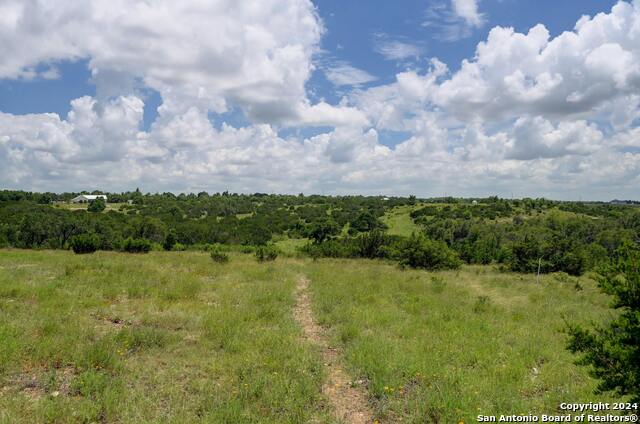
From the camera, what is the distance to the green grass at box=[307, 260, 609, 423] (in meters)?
6.29

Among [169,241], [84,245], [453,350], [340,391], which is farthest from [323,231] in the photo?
[340,391]

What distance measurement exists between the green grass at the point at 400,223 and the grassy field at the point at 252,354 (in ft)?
197

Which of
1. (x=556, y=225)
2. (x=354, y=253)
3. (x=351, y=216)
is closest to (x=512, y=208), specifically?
(x=556, y=225)

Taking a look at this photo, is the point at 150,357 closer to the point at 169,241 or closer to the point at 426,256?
the point at 426,256

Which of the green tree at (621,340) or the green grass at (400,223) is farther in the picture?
the green grass at (400,223)

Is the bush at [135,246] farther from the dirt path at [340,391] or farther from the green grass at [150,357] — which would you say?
the dirt path at [340,391]

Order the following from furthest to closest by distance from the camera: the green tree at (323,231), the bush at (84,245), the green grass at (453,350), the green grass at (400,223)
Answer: the green grass at (400,223) → the green tree at (323,231) → the bush at (84,245) → the green grass at (453,350)

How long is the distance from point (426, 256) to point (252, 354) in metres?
24.9

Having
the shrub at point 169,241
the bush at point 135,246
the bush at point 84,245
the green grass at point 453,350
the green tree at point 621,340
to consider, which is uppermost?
the green tree at point 621,340

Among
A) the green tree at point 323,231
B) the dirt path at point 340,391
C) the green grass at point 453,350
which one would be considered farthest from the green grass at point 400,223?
the dirt path at point 340,391

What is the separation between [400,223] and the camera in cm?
8431

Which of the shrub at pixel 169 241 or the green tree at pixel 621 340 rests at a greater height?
the green tree at pixel 621 340

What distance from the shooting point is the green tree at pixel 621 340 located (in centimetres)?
451

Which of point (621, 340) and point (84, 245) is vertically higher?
point (621, 340)
